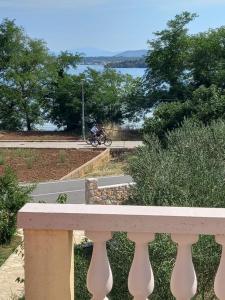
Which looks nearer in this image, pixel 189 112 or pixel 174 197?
pixel 174 197

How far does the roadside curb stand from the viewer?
21.8 m

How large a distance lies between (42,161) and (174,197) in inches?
737

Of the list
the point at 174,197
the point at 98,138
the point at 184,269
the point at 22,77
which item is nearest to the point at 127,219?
the point at 184,269

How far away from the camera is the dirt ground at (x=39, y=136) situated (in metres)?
33.2

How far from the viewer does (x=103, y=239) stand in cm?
255

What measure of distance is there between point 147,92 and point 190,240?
3662 cm

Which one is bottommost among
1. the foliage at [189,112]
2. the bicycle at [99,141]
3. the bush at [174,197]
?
the bicycle at [99,141]

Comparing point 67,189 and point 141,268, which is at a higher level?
point 141,268

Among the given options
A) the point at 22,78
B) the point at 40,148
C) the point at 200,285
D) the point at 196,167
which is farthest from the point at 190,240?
the point at 22,78

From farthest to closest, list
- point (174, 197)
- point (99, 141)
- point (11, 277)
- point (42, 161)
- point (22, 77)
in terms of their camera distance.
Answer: point (22, 77)
point (99, 141)
point (42, 161)
point (11, 277)
point (174, 197)

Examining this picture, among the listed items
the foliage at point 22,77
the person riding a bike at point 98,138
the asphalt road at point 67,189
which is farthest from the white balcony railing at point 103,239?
the foliage at point 22,77

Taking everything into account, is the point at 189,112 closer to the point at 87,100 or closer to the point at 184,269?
the point at 87,100

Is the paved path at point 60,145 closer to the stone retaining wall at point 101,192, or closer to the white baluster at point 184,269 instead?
the stone retaining wall at point 101,192

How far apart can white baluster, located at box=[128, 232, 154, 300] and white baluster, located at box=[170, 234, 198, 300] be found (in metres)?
0.11
